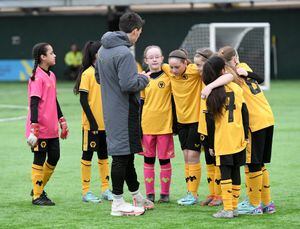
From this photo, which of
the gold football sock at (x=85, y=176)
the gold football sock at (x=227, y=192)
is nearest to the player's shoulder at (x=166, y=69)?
the gold football sock at (x=85, y=176)

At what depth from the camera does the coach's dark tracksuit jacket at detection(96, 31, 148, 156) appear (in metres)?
7.66

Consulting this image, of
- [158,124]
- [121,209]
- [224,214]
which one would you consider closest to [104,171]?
[158,124]

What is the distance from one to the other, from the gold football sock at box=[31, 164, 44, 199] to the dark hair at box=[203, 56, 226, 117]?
2.16 meters

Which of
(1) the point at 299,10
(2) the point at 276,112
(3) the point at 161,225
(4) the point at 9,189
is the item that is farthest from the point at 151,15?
(3) the point at 161,225

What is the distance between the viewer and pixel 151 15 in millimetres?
36344

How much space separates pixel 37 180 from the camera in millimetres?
8672

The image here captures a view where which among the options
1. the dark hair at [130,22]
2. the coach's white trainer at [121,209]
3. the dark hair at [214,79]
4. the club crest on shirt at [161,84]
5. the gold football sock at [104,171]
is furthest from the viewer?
the gold football sock at [104,171]

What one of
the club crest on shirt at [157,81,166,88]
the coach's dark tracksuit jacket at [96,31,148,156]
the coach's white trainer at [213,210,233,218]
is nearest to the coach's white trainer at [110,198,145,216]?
the coach's dark tracksuit jacket at [96,31,148,156]

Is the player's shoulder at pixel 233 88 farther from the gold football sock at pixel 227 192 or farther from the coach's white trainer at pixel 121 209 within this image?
the coach's white trainer at pixel 121 209

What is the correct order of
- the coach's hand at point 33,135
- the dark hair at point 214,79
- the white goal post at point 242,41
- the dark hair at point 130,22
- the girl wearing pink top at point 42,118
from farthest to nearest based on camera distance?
the white goal post at point 242,41 < the girl wearing pink top at point 42,118 < the coach's hand at point 33,135 < the dark hair at point 130,22 < the dark hair at point 214,79

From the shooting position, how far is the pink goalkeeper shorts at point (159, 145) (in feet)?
28.8

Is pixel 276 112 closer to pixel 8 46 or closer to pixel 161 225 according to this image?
pixel 161 225

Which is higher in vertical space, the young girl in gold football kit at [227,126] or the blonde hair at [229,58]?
the blonde hair at [229,58]

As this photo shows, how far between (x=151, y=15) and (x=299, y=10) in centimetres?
664
